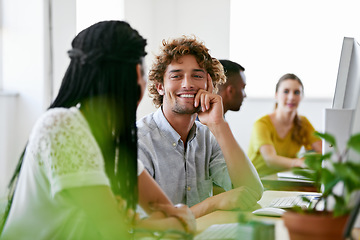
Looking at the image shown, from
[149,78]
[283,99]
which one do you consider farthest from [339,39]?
[149,78]

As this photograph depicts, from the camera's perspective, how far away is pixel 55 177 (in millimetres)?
996

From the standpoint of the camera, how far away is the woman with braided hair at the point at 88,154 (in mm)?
1005

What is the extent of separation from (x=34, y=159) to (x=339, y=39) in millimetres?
4581

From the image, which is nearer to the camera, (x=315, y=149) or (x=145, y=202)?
(x=145, y=202)

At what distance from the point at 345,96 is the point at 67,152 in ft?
3.57

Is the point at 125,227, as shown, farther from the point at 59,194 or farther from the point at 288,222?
the point at 288,222

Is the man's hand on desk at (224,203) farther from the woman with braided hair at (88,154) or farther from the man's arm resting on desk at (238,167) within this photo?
the woman with braided hair at (88,154)

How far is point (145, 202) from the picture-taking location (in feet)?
4.33

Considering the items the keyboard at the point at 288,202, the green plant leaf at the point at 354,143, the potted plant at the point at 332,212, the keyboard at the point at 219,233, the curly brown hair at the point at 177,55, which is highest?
the curly brown hair at the point at 177,55

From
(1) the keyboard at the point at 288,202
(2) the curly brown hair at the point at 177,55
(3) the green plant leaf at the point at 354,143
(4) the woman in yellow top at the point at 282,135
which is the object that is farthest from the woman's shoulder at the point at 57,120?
(4) the woman in yellow top at the point at 282,135

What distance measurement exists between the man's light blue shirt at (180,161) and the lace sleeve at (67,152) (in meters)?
0.82

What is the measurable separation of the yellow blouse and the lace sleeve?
2.30 m

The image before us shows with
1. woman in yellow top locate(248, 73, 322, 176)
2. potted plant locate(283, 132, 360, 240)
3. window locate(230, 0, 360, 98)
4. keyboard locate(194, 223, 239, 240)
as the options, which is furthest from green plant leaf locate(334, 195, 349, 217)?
window locate(230, 0, 360, 98)

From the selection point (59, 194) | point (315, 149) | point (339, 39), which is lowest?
point (315, 149)
